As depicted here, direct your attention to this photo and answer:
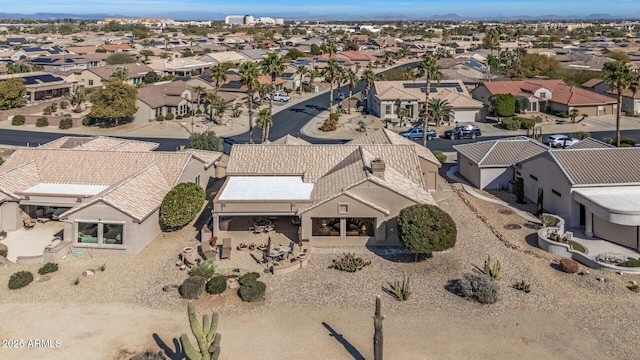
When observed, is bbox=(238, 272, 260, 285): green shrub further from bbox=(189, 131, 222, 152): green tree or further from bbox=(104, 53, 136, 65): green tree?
bbox=(104, 53, 136, 65): green tree

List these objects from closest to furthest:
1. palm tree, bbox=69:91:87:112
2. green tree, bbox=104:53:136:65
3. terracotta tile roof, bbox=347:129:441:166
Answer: terracotta tile roof, bbox=347:129:441:166, palm tree, bbox=69:91:87:112, green tree, bbox=104:53:136:65

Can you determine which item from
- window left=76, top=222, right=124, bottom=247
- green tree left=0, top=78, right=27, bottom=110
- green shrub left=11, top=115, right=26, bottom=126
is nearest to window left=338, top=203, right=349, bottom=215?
window left=76, top=222, right=124, bottom=247

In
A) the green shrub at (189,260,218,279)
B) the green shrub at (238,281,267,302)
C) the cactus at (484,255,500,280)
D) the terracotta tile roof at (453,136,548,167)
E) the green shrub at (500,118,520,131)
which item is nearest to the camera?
the green shrub at (238,281,267,302)

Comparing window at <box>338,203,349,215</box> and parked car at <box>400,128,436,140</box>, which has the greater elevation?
parked car at <box>400,128,436,140</box>

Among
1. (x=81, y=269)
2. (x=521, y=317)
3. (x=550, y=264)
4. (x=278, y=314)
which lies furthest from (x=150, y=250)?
(x=550, y=264)

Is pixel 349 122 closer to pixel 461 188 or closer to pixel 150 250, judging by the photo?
pixel 461 188

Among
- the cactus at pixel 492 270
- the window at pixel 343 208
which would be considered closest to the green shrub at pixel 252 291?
the window at pixel 343 208

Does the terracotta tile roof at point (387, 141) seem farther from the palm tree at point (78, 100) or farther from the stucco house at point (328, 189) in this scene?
the palm tree at point (78, 100)
